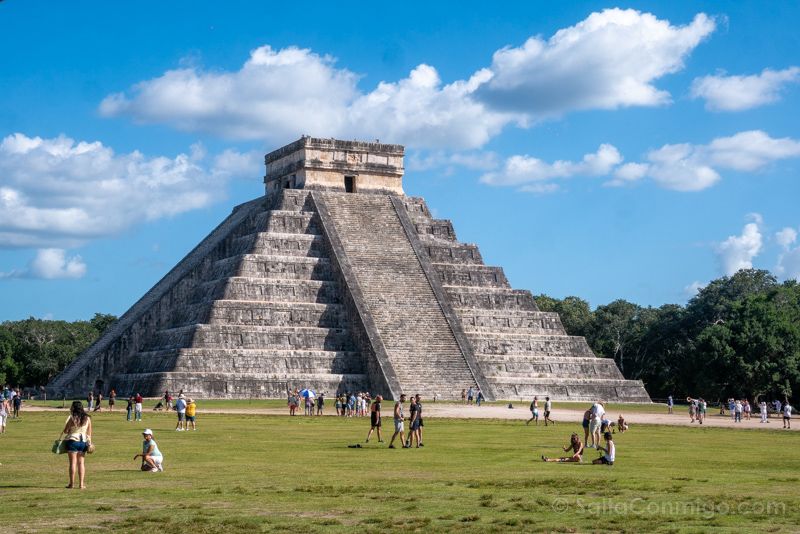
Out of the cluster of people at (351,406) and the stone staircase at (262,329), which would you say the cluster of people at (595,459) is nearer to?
the cluster of people at (351,406)

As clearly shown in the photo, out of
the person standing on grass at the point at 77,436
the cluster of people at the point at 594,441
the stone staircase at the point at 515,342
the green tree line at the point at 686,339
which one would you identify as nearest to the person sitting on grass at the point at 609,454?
the cluster of people at the point at 594,441

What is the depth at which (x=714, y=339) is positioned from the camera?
59.3m

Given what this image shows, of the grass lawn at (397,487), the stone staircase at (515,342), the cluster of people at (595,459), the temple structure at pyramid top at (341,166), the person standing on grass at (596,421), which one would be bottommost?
the grass lawn at (397,487)

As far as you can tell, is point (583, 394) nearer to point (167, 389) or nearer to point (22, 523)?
point (167, 389)

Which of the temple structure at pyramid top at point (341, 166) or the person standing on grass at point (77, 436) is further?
the temple structure at pyramid top at point (341, 166)

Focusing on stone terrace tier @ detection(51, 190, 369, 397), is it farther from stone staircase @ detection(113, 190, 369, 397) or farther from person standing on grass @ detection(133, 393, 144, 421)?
person standing on grass @ detection(133, 393, 144, 421)

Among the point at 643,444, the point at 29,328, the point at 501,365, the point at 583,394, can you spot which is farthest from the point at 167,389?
the point at 29,328

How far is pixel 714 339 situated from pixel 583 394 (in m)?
12.1

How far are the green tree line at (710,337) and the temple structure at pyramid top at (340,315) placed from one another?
343 inches

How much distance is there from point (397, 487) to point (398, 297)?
1330 inches

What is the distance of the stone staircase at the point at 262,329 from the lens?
45938 mm

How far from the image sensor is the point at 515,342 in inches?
2024

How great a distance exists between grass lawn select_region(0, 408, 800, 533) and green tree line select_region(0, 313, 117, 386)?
52.6 metres

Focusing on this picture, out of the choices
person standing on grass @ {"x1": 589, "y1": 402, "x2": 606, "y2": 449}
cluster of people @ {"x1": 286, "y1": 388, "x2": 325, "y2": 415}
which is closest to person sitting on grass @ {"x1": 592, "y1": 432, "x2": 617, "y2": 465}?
person standing on grass @ {"x1": 589, "y1": 402, "x2": 606, "y2": 449}
